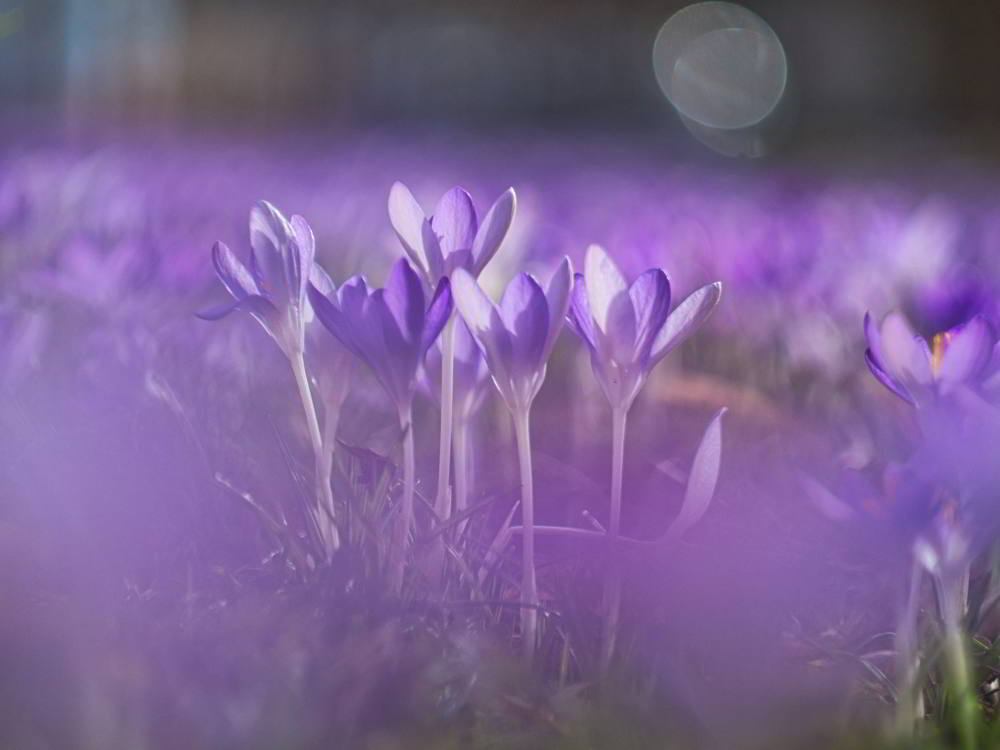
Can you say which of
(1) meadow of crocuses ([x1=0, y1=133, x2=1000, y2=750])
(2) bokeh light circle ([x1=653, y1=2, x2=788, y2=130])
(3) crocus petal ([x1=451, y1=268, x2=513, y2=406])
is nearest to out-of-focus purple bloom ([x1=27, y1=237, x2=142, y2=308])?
(1) meadow of crocuses ([x1=0, y1=133, x2=1000, y2=750])

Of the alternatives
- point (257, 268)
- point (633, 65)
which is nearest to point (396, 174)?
point (257, 268)

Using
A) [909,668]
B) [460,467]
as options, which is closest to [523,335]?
[460,467]

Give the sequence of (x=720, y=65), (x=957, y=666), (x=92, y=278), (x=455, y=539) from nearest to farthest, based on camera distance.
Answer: (x=957, y=666), (x=455, y=539), (x=92, y=278), (x=720, y=65)

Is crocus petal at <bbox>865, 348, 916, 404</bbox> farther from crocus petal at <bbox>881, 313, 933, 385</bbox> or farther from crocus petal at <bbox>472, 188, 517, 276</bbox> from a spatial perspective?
crocus petal at <bbox>472, 188, 517, 276</bbox>

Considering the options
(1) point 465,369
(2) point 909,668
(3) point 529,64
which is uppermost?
(3) point 529,64

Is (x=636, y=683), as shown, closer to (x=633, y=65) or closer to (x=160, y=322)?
(x=160, y=322)

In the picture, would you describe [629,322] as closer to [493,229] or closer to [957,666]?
[493,229]
